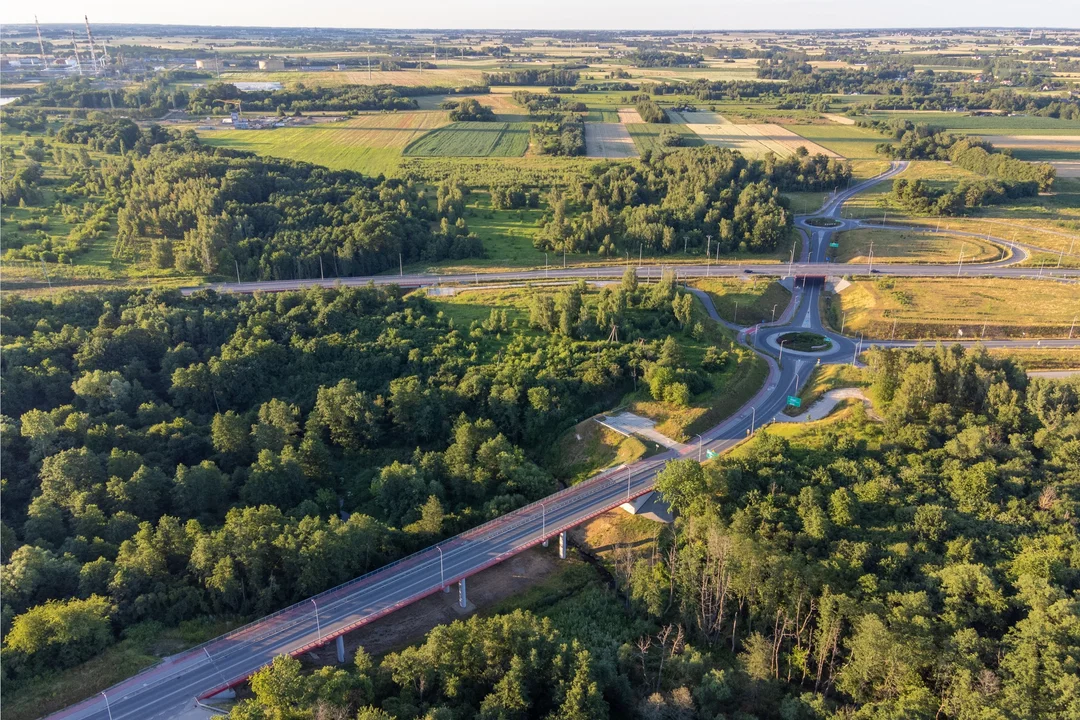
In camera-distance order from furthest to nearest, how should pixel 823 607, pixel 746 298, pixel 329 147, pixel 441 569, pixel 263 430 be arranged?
pixel 329 147
pixel 746 298
pixel 263 430
pixel 441 569
pixel 823 607

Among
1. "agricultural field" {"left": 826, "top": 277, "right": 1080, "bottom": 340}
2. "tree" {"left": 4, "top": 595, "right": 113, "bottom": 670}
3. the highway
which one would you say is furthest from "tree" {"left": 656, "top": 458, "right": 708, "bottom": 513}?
"agricultural field" {"left": 826, "top": 277, "right": 1080, "bottom": 340}

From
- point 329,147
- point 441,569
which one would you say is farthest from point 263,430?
point 329,147

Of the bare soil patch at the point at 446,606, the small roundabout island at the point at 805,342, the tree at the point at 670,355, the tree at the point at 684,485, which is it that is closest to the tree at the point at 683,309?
the tree at the point at 670,355

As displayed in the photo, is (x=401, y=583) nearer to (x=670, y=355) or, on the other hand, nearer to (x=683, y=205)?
(x=670, y=355)

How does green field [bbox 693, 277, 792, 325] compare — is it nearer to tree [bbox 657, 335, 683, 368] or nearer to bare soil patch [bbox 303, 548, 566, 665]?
tree [bbox 657, 335, 683, 368]

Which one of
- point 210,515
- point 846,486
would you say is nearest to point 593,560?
point 846,486

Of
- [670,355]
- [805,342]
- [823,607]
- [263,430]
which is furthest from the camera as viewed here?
[805,342]
